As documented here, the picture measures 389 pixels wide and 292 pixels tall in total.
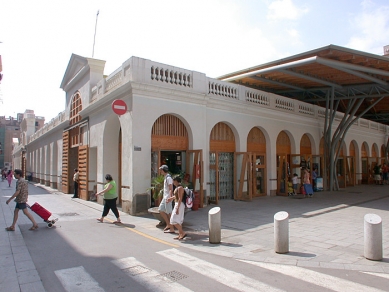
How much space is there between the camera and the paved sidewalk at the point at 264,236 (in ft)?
19.0

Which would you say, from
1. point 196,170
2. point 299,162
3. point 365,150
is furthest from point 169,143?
point 365,150

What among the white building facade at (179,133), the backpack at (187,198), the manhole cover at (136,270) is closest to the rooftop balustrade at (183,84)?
the white building facade at (179,133)

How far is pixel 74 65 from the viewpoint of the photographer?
62.2 feet

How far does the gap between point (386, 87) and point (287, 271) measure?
16064mm

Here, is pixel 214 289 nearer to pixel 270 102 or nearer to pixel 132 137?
pixel 132 137

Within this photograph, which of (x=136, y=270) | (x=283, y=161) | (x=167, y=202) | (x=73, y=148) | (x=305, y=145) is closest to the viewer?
(x=136, y=270)

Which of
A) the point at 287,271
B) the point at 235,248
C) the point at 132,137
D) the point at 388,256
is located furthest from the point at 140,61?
the point at 388,256

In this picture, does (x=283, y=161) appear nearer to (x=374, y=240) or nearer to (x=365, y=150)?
(x=374, y=240)

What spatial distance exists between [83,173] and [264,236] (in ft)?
37.6

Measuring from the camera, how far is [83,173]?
54.0 ft

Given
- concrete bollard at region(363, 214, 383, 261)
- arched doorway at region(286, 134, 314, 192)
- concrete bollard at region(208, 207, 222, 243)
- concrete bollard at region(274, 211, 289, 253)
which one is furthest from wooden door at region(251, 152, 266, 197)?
concrete bollard at region(363, 214, 383, 261)

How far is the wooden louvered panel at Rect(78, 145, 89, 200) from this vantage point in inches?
625

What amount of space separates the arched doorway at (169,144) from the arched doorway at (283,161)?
6.47 metres

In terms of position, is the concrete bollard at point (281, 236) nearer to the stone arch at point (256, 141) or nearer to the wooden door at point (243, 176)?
the wooden door at point (243, 176)
